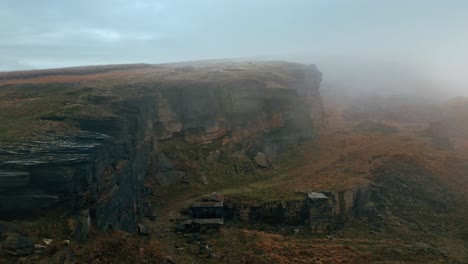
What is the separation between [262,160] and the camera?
36906 mm

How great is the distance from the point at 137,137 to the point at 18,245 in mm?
13093

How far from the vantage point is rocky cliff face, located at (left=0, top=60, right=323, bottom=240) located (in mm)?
17469

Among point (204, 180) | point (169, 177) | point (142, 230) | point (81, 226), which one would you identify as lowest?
point (142, 230)

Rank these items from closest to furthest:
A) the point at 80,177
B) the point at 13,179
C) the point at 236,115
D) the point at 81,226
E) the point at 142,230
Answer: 1. the point at 13,179
2. the point at 81,226
3. the point at 80,177
4. the point at 142,230
5. the point at 236,115

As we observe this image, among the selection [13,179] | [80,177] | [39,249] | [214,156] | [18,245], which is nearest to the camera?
[18,245]

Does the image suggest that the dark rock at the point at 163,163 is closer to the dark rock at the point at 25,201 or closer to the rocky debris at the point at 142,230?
the rocky debris at the point at 142,230

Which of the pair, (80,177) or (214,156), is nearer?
(80,177)

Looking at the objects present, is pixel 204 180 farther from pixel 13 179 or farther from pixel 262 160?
pixel 13 179

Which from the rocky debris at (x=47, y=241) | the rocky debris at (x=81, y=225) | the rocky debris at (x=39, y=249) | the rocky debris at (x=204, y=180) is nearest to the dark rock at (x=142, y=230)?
the rocky debris at (x=81, y=225)

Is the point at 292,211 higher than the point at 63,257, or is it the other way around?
the point at 63,257

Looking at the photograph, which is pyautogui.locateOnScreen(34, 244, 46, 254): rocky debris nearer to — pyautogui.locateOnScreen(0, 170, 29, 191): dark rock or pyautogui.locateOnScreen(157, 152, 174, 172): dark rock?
pyautogui.locateOnScreen(0, 170, 29, 191): dark rock

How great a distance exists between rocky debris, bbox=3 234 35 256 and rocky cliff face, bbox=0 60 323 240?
176cm

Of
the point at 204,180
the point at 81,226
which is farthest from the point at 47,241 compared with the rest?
the point at 204,180

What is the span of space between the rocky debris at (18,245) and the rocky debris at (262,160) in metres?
23.7
